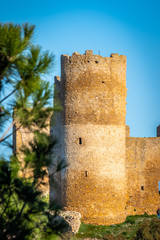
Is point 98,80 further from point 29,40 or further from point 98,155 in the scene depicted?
point 29,40

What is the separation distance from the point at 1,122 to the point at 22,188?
1279 millimetres

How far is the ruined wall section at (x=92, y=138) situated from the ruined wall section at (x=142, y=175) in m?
1.22

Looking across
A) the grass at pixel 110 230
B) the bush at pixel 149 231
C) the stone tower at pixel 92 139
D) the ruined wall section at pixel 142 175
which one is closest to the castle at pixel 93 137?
the stone tower at pixel 92 139

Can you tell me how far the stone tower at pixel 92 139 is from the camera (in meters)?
A: 14.2

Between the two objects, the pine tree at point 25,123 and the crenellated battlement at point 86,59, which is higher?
the crenellated battlement at point 86,59

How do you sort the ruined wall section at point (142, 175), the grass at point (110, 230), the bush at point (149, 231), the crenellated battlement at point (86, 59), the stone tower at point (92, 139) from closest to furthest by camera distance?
the bush at point (149, 231) < the grass at point (110, 230) < the stone tower at point (92, 139) < the crenellated battlement at point (86, 59) < the ruined wall section at point (142, 175)

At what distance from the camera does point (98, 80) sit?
1445cm

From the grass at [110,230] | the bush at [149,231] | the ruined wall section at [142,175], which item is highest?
the ruined wall section at [142,175]

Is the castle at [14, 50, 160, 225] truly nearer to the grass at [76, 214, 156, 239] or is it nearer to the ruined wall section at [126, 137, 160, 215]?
the grass at [76, 214, 156, 239]

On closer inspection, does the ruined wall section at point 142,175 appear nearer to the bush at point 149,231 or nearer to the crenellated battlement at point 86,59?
the crenellated battlement at point 86,59

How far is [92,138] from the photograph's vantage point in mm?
14281

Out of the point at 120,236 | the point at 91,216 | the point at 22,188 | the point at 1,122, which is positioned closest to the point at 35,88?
the point at 1,122

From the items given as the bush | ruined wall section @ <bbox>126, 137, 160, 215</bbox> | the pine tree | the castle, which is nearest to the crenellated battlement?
the castle

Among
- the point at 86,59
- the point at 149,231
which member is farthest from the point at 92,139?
the point at 149,231
